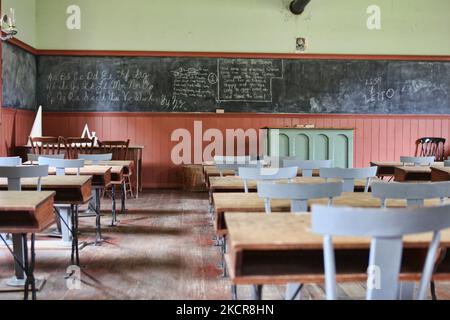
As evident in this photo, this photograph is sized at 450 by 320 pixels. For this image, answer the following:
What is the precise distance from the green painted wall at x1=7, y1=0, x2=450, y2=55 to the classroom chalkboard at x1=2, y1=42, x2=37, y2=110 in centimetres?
64

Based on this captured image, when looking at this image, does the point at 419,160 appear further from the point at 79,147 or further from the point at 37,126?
the point at 37,126

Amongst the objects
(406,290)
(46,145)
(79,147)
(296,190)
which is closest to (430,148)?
(79,147)

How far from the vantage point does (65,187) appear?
3.71m

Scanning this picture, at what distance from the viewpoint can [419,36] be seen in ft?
31.8

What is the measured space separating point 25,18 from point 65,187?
5.93 metres

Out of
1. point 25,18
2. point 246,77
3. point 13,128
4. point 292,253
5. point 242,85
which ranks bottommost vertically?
point 292,253

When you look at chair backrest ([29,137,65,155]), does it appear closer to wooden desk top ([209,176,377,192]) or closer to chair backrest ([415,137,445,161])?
wooden desk top ([209,176,377,192])

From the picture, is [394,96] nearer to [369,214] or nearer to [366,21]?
[366,21]

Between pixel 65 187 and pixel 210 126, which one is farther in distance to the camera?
pixel 210 126

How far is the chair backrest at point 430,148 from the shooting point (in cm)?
953

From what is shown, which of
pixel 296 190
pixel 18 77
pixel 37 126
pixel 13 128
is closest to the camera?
pixel 296 190

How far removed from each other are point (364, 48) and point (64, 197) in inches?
283
